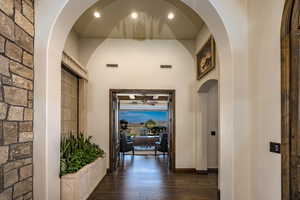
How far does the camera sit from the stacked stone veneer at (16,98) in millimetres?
2076

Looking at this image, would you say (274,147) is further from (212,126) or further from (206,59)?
(212,126)

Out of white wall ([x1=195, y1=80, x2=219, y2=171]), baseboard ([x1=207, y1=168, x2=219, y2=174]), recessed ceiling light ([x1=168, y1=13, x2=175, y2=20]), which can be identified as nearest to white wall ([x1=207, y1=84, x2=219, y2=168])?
white wall ([x1=195, y1=80, x2=219, y2=171])

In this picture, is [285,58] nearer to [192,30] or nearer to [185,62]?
[192,30]

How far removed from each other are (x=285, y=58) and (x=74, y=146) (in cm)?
387

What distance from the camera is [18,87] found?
230cm

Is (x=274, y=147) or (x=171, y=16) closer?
(x=274, y=147)

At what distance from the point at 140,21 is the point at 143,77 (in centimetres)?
151

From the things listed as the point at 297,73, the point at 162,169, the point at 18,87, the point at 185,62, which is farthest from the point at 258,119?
the point at 162,169

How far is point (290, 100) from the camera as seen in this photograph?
1943 mm

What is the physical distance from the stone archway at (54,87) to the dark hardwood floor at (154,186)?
61.6 inches

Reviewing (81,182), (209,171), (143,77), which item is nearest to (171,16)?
(143,77)

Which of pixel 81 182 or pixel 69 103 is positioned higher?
pixel 69 103

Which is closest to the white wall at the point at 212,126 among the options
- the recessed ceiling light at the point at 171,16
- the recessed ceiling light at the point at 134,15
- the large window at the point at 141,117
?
the recessed ceiling light at the point at 171,16

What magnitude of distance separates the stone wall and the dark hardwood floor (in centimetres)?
143
